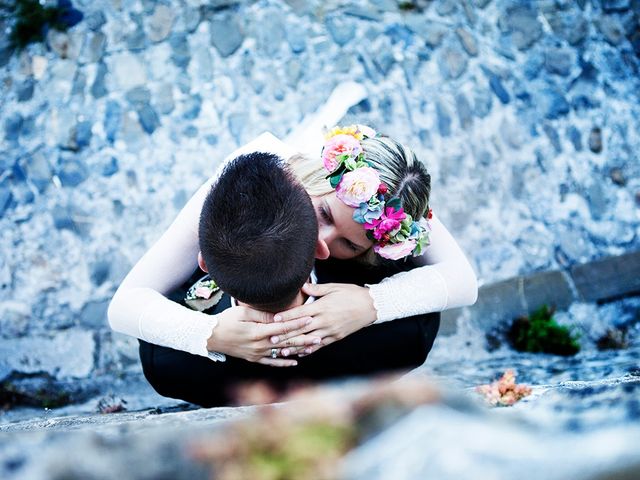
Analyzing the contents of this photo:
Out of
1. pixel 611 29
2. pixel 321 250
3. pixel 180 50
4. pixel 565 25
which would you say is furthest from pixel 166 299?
pixel 611 29

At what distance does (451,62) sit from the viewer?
4785 millimetres

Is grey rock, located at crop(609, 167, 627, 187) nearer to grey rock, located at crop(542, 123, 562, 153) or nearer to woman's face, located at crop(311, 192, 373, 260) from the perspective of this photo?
grey rock, located at crop(542, 123, 562, 153)

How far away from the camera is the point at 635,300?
454 centimetres

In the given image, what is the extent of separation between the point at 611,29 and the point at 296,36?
8.08 feet

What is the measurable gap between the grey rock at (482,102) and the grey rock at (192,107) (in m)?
1.98

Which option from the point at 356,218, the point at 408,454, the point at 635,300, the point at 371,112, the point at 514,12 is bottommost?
the point at 635,300

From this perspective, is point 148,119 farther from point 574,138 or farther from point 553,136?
point 574,138

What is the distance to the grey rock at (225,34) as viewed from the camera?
14.8 ft

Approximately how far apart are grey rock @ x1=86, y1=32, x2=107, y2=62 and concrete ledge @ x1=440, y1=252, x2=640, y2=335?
2.84 meters

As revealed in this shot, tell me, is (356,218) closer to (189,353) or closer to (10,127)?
(189,353)

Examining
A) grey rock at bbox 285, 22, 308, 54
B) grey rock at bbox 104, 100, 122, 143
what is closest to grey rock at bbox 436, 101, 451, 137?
grey rock at bbox 285, 22, 308, 54

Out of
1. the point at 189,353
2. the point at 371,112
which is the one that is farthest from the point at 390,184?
the point at 371,112

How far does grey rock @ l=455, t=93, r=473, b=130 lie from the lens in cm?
475

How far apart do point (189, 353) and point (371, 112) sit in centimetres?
270
